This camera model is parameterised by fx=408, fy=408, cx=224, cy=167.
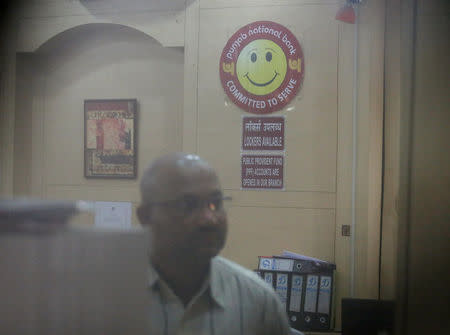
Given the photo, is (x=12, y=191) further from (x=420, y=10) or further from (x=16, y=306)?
(x=420, y=10)

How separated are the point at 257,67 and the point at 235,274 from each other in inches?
14.7

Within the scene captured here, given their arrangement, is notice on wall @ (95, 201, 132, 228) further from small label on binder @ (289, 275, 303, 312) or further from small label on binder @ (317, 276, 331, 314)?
small label on binder @ (317, 276, 331, 314)

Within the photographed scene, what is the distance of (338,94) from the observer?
122 cm

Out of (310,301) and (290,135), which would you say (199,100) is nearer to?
(290,135)

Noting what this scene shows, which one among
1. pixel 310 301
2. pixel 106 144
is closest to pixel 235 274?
pixel 106 144

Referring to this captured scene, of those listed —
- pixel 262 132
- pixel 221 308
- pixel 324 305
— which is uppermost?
pixel 262 132

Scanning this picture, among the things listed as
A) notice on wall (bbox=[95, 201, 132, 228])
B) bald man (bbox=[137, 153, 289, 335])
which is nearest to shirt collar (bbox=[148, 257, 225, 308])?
bald man (bbox=[137, 153, 289, 335])

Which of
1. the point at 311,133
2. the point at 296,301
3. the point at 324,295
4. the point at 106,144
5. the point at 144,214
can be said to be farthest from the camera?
the point at 311,133

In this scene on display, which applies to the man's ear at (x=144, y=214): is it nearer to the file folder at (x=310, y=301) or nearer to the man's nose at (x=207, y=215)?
the man's nose at (x=207, y=215)

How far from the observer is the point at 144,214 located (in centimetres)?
41

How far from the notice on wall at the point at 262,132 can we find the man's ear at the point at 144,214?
0.30m

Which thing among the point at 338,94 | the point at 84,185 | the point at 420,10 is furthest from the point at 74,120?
the point at 338,94

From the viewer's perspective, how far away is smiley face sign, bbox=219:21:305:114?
2.35 feet

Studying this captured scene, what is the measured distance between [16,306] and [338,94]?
3.46 feet
